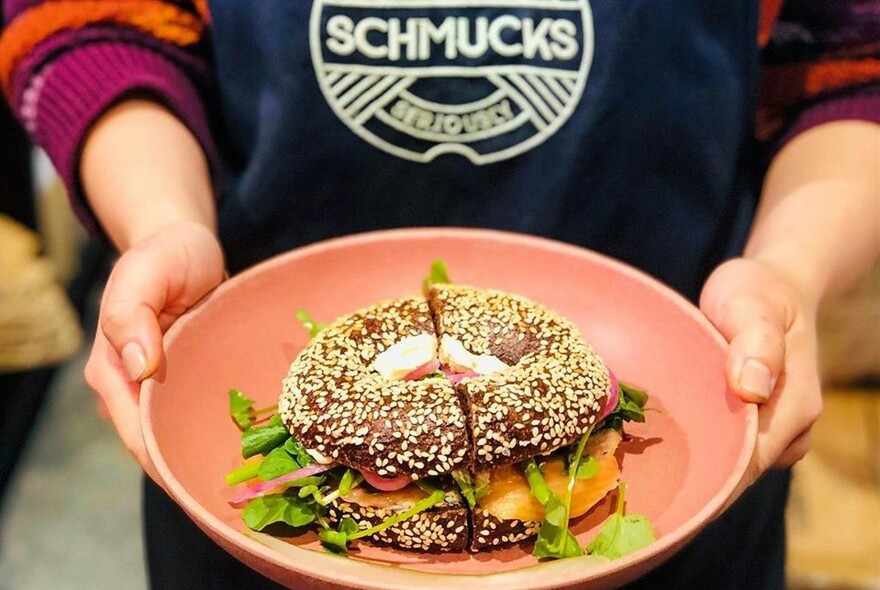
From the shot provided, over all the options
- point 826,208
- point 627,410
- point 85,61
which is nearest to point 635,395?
point 627,410

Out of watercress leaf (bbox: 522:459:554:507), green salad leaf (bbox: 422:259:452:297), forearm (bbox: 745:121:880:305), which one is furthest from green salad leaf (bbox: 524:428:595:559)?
forearm (bbox: 745:121:880:305)

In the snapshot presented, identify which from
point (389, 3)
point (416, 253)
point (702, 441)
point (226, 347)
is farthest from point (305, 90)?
point (702, 441)

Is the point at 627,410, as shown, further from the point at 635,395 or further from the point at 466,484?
the point at 466,484

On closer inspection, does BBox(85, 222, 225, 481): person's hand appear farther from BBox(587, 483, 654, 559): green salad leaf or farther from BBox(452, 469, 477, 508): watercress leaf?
BBox(587, 483, 654, 559): green salad leaf

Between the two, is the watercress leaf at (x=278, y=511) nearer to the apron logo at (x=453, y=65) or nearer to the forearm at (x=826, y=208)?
the apron logo at (x=453, y=65)

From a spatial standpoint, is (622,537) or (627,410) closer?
(622,537)

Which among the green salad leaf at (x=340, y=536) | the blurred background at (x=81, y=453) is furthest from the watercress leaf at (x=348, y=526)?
the blurred background at (x=81, y=453)
